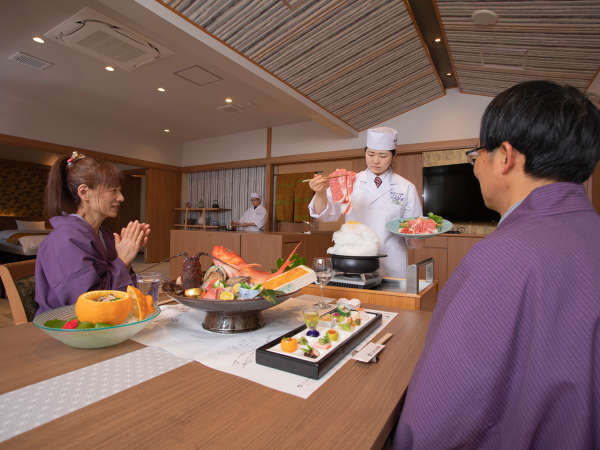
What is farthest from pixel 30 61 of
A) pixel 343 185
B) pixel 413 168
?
pixel 413 168

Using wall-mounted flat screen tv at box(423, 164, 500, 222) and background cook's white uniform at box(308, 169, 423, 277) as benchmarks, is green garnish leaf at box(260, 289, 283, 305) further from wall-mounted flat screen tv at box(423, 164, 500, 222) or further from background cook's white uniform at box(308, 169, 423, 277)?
wall-mounted flat screen tv at box(423, 164, 500, 222)

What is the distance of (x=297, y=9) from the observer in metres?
2.84

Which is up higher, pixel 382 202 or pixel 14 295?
pixel 382 202

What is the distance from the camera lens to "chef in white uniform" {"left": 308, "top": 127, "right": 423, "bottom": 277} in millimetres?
2172

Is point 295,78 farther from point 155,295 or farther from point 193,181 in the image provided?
point 193,181

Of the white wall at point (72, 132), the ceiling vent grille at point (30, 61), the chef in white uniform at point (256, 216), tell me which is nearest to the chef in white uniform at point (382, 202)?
the chef in white uniform at point (256, 216)

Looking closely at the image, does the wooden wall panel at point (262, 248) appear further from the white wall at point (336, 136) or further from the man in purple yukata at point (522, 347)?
the man in purple yukata at point (522, 347)

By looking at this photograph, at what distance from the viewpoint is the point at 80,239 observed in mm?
1217

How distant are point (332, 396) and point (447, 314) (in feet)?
0.86

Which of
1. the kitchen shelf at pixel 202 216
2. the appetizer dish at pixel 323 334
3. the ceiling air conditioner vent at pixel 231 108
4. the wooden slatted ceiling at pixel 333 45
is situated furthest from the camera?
the kitchen shelf at pixel 202 216

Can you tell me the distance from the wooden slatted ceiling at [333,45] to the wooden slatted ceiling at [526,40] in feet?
1.41

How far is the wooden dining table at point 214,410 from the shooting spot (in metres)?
0.50

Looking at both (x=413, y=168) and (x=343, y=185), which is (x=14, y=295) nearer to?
(x=343, y=185)

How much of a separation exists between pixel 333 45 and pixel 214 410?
3.58m
